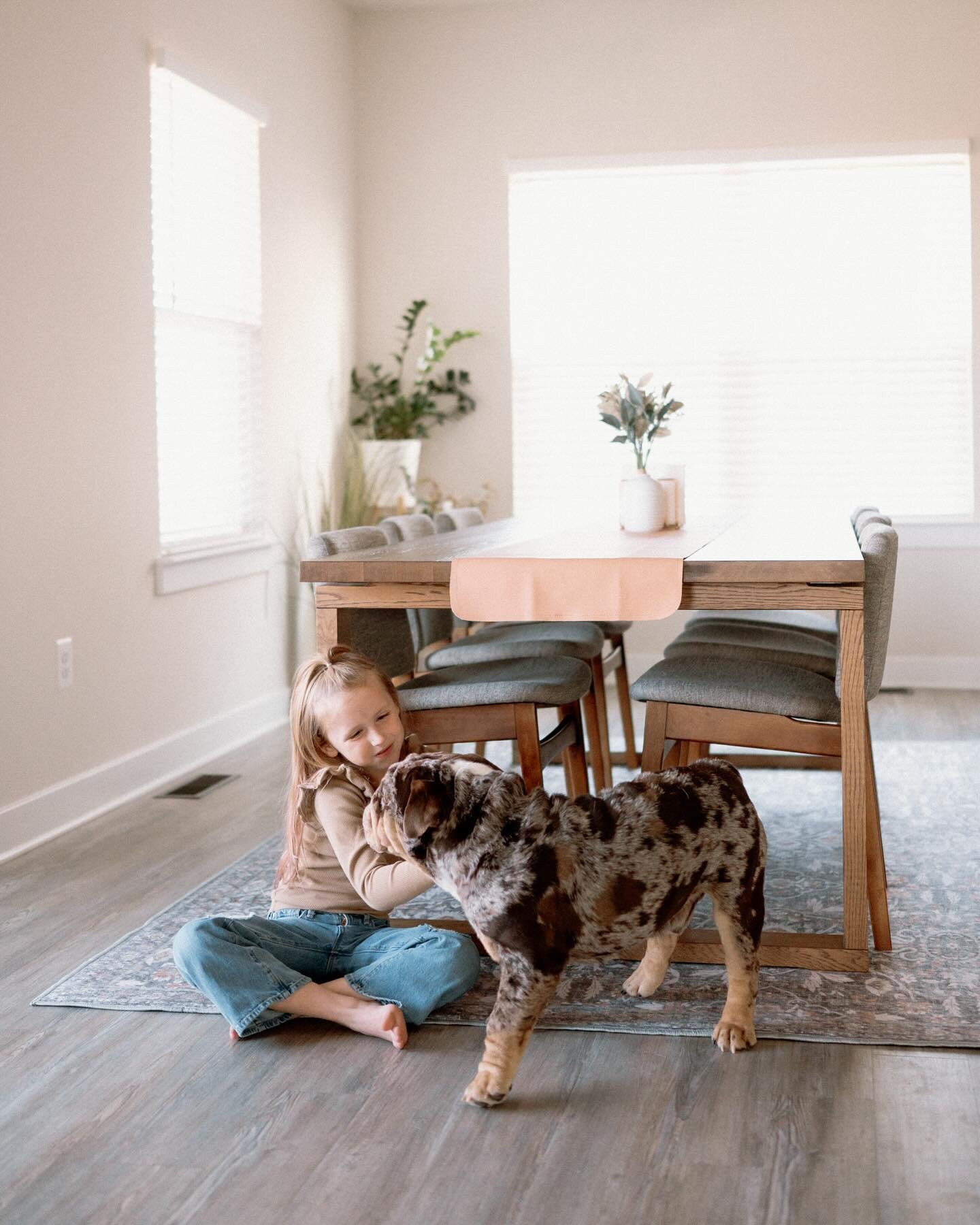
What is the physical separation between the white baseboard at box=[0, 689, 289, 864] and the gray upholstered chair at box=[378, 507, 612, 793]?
0.94 meters

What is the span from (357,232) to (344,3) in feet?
3.18

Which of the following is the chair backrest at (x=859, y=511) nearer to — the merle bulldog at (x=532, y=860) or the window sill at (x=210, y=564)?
the merle bulldog at (x=532, y=860)

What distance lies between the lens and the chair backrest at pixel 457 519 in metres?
4.22

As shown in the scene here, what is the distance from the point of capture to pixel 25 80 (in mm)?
3564

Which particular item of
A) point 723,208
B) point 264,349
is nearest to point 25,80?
point 264,349

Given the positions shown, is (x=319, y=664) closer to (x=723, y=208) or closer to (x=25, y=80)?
(x=25, y=80)

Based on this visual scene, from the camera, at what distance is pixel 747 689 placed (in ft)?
8.94

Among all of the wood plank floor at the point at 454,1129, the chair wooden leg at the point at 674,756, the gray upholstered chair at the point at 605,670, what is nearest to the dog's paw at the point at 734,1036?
the wood plank floor at the point at 454,1129

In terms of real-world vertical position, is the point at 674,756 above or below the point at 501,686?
below

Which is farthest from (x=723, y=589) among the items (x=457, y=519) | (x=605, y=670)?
(x=457, y=519)

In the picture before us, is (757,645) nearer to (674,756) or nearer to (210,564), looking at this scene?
(674,756)

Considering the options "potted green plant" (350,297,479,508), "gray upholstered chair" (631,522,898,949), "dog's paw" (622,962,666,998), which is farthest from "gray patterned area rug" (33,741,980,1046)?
"potted green plant" (350,297,479,508)

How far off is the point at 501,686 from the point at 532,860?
953 mm

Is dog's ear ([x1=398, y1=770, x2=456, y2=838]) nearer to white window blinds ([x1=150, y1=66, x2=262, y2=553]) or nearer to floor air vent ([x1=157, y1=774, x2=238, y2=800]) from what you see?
floor air vent ([x1=157, y1=774, x2=238, y2=800])
